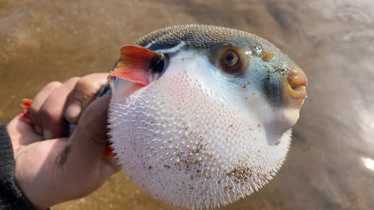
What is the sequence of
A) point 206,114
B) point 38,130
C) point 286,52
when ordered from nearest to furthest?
point 206,114
point 38,130
point 286,52

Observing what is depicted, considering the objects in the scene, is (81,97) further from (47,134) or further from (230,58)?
(230,58)

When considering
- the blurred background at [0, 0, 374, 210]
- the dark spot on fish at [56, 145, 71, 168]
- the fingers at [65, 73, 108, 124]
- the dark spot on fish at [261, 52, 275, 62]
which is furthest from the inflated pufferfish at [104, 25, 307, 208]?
the blurred background at [0, 0, 374, 210]

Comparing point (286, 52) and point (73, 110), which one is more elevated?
point (73, 110)

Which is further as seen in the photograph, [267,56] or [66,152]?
[66,152]

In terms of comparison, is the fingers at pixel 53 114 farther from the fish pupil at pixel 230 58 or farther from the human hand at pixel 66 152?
the fish pupil at pixel 230 58

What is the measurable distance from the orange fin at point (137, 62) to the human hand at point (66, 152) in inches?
10.5

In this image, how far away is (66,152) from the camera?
0.96 m

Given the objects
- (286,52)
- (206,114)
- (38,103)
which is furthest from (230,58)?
(286,52)

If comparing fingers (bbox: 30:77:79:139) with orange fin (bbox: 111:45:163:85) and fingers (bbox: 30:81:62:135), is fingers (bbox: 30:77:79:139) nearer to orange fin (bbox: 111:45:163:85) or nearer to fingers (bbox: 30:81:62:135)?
fingers (bbox: 30:81:62:135)

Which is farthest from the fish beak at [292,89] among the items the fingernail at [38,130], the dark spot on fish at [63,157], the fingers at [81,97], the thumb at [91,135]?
the fingernail at [38,130]

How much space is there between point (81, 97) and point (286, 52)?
1561 mm

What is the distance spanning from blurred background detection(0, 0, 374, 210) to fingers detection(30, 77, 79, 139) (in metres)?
0.41

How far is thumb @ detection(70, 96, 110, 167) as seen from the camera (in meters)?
0.89

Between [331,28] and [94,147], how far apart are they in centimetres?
222
